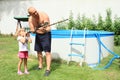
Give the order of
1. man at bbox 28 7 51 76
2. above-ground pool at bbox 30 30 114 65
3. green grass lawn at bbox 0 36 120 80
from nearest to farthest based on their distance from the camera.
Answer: green grass lawn at bbox 0 36 120 80
man at bbox 28 7 51 76
above-ground pool at bbox 30 30 114 65

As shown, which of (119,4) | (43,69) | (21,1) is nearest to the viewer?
(43,69)

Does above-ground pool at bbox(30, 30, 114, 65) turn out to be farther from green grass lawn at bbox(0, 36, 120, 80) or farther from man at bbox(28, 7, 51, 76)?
man at bbox(28, 7, 51, 76)

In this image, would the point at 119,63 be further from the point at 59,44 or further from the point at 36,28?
the point at 36,28

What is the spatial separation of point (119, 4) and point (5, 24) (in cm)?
719

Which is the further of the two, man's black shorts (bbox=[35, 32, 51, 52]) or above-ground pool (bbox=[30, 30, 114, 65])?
above-ground pool (bbox=[30, 30, 114, 65])

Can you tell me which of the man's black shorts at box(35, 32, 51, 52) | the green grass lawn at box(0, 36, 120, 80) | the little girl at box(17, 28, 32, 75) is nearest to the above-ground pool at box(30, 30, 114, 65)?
the green grass lawn at box(0, 36, 120, 80)

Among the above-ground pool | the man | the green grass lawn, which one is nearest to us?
the green grass lawn

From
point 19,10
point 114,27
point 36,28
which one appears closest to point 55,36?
point 36,28

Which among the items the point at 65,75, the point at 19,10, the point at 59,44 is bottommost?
the point at 65,75

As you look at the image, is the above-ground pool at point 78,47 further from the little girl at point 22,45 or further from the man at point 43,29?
the little girl at point 22,45

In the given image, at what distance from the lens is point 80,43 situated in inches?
370

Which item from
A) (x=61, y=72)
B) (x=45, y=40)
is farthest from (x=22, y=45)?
(x=61, y=72)

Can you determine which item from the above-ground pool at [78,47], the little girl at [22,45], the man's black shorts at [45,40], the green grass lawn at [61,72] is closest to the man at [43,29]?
the man's black shorts at [45,40]

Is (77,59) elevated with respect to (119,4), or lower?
lower
